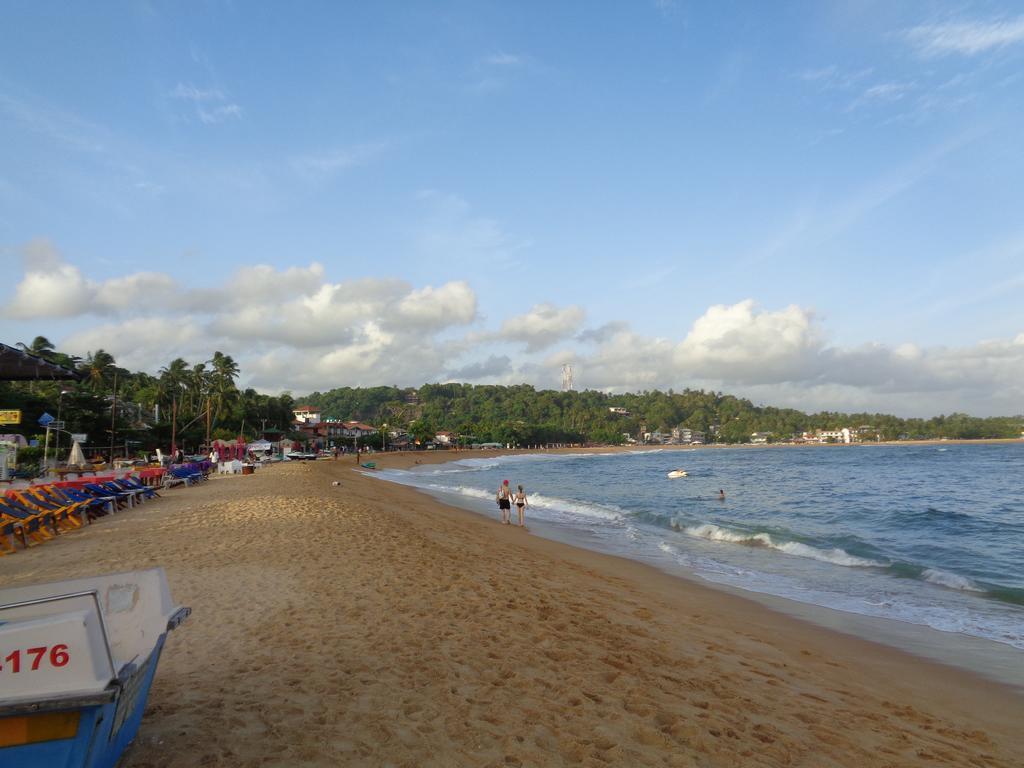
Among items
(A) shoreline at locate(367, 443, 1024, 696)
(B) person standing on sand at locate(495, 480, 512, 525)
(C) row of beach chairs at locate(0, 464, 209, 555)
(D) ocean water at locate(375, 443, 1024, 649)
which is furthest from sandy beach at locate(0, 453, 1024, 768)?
(B) person standing on sand at locate(495, 480, 512, 525)

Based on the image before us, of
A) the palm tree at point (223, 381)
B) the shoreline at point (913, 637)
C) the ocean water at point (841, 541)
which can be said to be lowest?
the ocean water at point (841, 541)

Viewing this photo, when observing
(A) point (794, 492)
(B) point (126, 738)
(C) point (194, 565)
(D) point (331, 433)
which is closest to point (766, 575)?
(C) point (194, 565)

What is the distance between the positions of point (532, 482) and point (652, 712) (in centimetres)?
4115

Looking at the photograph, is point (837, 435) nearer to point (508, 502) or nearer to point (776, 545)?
point (776, 545)

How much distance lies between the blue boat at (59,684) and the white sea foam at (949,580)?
1407 centimetres

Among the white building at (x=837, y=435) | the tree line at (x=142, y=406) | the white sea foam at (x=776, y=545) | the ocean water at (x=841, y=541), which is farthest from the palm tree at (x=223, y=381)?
the white building at (x=837, y=435)

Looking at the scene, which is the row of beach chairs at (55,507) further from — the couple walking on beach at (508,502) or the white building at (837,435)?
the white building at (837,435)

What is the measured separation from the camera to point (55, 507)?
15070 millimetres

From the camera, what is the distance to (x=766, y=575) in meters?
13.0

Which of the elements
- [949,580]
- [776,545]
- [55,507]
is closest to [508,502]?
[776,545]

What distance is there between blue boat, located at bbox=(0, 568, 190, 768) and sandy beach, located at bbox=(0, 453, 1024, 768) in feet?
3.25

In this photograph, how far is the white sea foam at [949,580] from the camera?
11.9m

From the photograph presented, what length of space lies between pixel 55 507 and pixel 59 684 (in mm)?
15273

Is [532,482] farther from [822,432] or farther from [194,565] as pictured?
[822,432]
